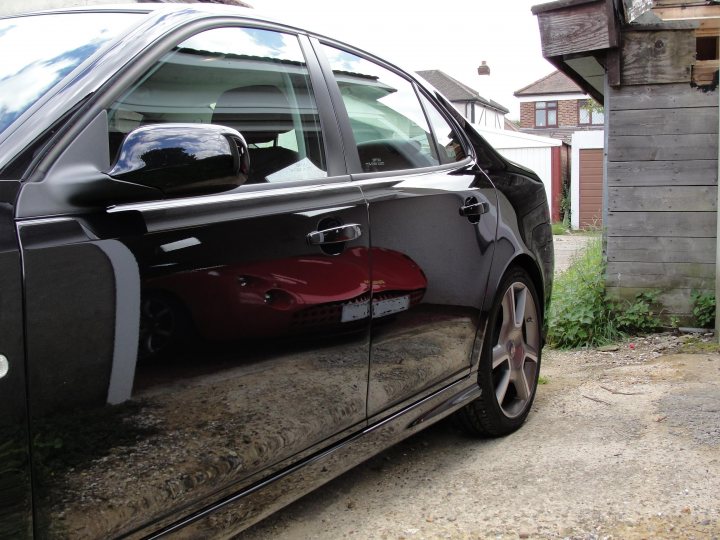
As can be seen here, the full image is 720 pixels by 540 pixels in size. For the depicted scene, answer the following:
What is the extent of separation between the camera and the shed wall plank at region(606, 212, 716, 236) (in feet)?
19.0

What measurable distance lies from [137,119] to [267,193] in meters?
0.42

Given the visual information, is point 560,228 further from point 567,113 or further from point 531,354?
point 567,113

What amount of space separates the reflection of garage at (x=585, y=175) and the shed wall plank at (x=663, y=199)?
66.0 ft

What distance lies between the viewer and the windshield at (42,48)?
5.94 ft

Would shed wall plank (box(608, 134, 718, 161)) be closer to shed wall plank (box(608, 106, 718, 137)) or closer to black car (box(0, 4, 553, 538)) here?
shed wall plank (box(608, 106, 718, 137))

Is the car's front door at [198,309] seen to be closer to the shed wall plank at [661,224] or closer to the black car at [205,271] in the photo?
the black car at [205,271]

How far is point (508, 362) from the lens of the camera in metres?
3.59

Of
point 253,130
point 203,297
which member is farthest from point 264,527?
point 253,130

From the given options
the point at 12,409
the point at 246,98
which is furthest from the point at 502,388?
the point at 12,409

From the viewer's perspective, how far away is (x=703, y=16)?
6008 mm

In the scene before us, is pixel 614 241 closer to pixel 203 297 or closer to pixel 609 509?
pixel 609 509

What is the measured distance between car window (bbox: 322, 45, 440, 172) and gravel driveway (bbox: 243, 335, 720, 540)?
126cm

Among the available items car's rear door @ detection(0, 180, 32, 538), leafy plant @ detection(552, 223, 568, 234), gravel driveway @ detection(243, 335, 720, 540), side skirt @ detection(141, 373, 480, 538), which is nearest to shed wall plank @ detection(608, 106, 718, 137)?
gravel driveway @ detection(243, 335, 720, 540)

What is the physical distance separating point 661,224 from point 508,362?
9.56 ft
